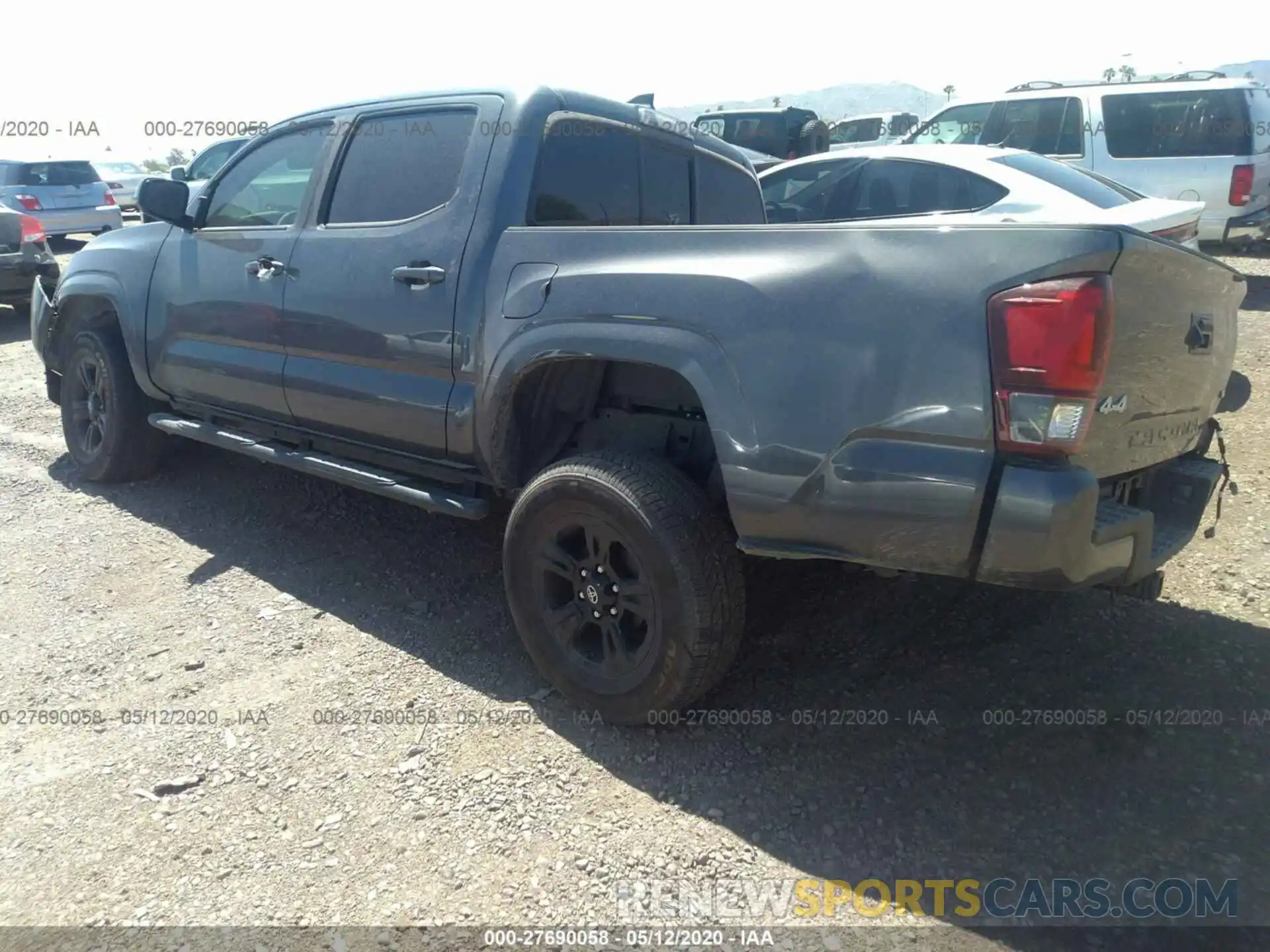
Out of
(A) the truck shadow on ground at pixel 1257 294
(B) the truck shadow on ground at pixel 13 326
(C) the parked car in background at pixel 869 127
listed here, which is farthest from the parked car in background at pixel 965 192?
(C) the parked car in background at pixel 869 127

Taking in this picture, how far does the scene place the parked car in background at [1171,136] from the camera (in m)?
9.07

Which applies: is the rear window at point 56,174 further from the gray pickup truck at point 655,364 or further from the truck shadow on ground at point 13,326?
the gray pickup truck at point 655,364

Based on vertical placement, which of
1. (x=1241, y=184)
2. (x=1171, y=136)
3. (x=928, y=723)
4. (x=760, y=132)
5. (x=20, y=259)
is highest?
(x=760, y=132)

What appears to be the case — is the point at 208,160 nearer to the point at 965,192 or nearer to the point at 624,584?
the point at 965,192

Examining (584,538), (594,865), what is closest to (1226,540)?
(584,538)

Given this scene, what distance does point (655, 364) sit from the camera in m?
2.74

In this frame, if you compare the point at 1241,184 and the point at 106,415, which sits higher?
the point at 1241,184

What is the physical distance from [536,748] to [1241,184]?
922 centimetres

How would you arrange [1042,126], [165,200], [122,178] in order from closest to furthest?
Answer: [165,200]
[1042,126]
[122,178]

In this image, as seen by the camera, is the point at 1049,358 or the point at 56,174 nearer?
the point at 1049,358

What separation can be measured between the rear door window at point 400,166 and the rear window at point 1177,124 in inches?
330

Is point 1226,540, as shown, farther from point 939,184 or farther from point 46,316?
point 46,316

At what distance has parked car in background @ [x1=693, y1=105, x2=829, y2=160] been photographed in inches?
613

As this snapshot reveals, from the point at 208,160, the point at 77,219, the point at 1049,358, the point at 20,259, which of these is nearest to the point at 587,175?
the point at 1049,358
